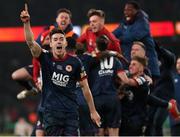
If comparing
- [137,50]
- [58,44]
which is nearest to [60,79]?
[58,44]

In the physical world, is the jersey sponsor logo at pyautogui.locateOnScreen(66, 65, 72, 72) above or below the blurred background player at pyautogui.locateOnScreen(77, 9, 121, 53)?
below

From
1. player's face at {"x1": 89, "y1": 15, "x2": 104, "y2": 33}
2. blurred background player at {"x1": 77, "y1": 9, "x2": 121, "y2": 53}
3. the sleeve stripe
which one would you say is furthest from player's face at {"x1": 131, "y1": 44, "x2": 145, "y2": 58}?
player's face at {"x1": 89, "y1": 15, "x2": 104, "y2": 33}

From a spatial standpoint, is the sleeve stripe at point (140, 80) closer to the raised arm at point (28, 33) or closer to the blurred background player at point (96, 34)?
the blurred background player at point (96, 34)

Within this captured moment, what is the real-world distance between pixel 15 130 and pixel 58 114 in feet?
39.4

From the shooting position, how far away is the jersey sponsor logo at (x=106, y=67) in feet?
32.3

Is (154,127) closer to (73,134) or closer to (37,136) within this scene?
(37,136)

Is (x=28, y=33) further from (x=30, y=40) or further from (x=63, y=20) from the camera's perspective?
(x=63, y=20)

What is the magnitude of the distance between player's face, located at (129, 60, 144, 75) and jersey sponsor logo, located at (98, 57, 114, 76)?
1.02 ft

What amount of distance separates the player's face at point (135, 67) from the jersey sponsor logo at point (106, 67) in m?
0.31

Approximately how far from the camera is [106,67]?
9852 mm

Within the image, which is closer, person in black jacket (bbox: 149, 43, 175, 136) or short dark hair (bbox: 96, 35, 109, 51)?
short dark hair (bbox: 96, 35, 109, 51)

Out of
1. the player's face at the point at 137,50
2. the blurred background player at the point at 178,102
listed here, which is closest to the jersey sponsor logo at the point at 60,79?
the player's face at the point at 137,50

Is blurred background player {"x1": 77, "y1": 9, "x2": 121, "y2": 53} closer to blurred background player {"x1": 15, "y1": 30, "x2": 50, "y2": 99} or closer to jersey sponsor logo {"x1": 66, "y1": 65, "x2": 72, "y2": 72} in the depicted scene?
blurred background player {"x1": 15, "y1": 30, "x2": 50, "y2": 99}

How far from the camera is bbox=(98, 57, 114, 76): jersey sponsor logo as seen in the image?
984 cm
